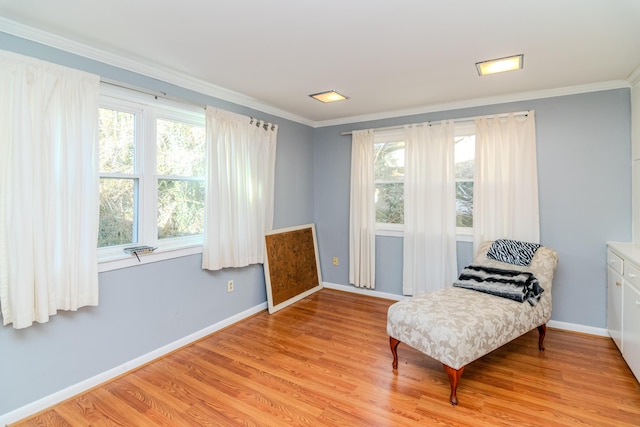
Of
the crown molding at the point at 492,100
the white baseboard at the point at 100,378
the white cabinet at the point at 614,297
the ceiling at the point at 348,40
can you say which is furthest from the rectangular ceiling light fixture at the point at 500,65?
the white baseboard at the point at 100,378

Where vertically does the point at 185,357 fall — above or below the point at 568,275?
below

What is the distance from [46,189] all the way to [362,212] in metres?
3.14

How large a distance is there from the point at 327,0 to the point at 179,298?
101 inches

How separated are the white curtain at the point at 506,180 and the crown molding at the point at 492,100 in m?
0.19

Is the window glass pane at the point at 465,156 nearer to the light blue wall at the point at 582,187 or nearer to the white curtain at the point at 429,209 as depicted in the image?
the white curtain at the point at 429,209

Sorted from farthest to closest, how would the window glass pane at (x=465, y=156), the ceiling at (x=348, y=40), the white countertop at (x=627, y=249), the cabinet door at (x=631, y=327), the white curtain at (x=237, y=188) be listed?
the window glass pane at (x=465, y=156) → the white curtain at (x=237, y=188) → the white countertop at (x=627, y=249) → the cabinet door at (x=631, y=327) → the ceiling at (x=348, y=40)

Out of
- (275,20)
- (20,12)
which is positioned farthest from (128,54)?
(275,20)

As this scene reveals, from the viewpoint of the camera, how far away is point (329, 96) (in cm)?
340

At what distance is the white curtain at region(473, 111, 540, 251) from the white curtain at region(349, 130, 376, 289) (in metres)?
1.21

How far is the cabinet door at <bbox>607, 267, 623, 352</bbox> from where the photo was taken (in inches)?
104

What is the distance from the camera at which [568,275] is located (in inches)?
126

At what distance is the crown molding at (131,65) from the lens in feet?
6.54

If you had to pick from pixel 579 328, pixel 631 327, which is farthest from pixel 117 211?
pixel 579 328

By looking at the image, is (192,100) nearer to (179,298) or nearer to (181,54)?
(181,54)
